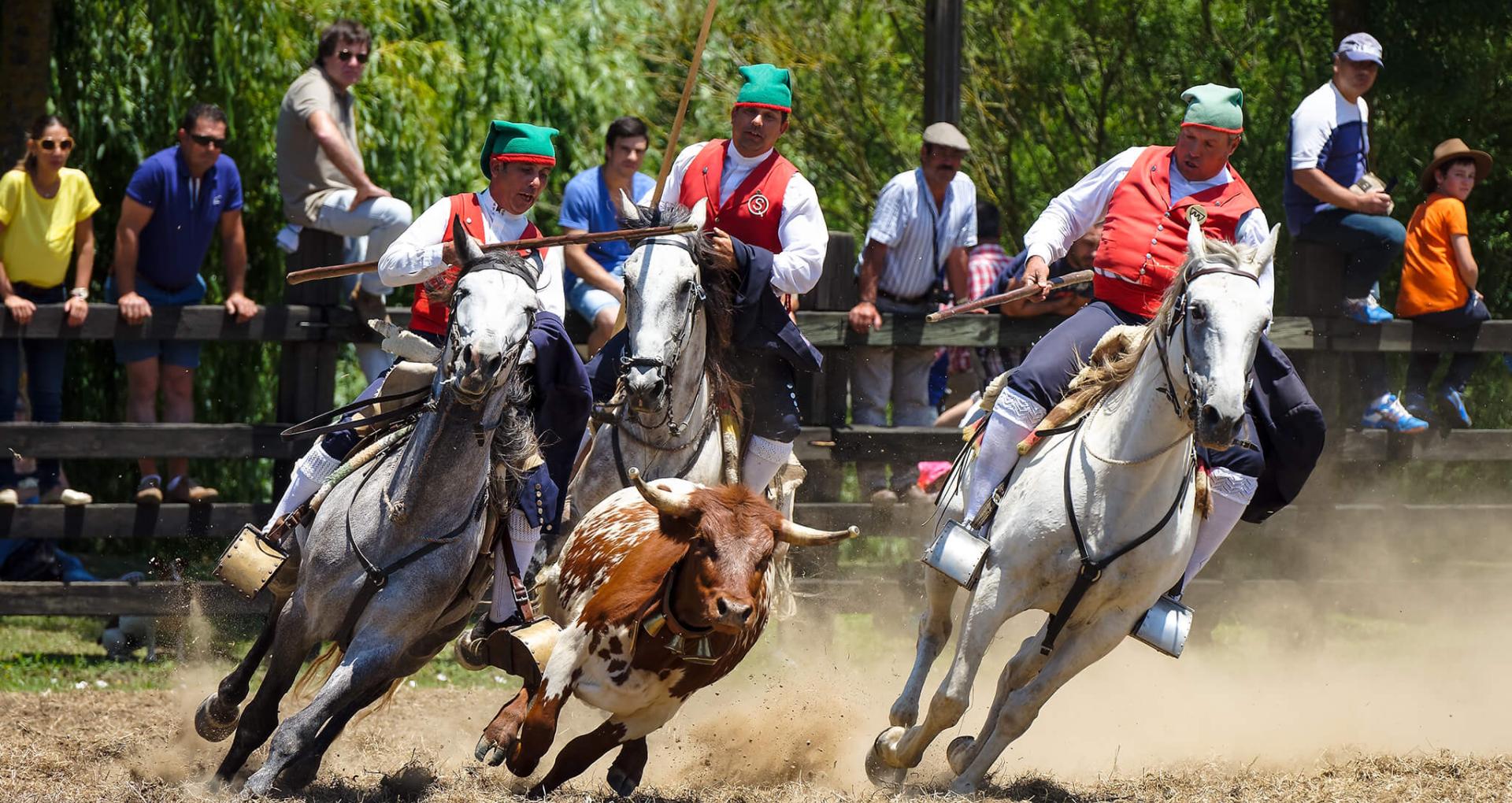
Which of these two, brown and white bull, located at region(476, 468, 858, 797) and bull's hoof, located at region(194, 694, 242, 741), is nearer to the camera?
brown and white bull, located at region(476, 468, 858, 797)

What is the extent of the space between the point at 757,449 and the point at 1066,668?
1.74 meters

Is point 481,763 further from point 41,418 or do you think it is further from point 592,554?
point 41,418

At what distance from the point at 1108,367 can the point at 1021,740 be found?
94.3 inches

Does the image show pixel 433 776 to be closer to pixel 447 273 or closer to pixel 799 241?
pixel 447 273

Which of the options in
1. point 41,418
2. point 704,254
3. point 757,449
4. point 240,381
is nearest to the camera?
point 704,254

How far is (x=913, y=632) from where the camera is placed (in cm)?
963

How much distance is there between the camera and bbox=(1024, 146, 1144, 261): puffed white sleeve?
7430 mm

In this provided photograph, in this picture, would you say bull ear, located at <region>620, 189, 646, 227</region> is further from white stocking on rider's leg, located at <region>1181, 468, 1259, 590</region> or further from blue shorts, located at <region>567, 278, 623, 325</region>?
white stocking on rider's leg, located at <region>1181, 468, 1259, 590</region>

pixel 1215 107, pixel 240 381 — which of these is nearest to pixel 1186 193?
pixel 1215 107

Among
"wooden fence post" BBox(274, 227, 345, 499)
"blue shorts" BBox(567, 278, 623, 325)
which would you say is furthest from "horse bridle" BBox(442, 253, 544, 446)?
"wooden fence post" BBox(274, 227, 345, 499)

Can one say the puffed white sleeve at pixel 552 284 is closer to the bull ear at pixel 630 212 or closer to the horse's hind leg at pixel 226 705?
the bull ear at pixel 630 212

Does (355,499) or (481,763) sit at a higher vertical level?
(355,499)

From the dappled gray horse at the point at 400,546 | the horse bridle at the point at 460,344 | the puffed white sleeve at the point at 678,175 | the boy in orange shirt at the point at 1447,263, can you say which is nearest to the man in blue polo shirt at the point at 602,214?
the puffed white sleeve at the point at 678,175

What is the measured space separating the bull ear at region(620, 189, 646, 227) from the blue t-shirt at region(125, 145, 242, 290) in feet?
10.2
